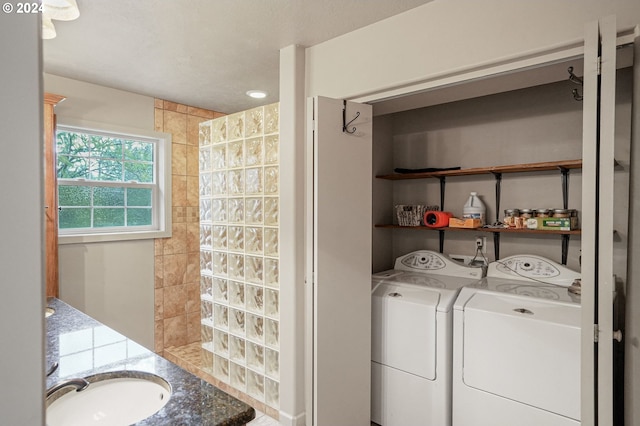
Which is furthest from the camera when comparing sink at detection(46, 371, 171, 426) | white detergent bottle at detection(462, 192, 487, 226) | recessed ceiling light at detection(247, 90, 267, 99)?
recessed ceiling light at detection(247, 90, 267, 99)

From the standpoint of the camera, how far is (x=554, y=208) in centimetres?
246

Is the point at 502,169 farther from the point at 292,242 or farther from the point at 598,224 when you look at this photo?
the point at 292,242

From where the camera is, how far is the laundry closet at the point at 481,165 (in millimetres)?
1986

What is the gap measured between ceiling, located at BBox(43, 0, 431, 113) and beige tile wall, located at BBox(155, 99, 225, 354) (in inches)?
21.8

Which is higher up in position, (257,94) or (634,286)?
(257,94)

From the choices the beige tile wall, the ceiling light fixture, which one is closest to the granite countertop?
the ceiling light fixture

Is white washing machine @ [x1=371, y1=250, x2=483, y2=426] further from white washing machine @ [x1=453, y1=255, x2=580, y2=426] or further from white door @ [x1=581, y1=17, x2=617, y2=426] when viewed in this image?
white door @ [x1=581, y1=17, x2=617, y2=426]

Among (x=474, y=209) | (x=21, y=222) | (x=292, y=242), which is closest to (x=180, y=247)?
(x=292, y=242)

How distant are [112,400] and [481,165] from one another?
2.67 metres

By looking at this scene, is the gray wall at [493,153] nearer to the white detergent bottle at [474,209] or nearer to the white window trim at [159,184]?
the white detergent bottle at [474,209]

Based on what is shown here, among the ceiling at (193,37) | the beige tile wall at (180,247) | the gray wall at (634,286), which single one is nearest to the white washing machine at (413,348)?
the gray wall at (634,286)

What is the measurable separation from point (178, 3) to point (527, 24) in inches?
65.9

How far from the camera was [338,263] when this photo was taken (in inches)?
86.3

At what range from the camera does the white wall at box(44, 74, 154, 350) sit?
297 cm
